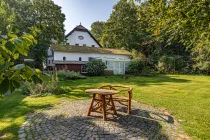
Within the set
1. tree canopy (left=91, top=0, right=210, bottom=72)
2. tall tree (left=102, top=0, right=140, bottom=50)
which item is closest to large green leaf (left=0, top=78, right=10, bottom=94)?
tree canopy (left=91, top=0, right=210, bottom=72)

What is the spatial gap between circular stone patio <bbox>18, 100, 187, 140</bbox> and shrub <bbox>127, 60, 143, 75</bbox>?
693 inches

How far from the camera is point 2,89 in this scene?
3.31 ft

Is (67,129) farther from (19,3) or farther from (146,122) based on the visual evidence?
(19,3)

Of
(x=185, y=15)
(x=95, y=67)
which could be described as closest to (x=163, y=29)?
(x=185, y=15)

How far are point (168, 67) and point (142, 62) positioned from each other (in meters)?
4.34

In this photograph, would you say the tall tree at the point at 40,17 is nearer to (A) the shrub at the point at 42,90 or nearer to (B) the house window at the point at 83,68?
(B) the house window at the point at 83,68

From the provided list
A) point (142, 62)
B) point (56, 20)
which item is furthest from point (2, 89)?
point (56, 20)

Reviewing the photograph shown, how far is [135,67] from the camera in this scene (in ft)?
76.1

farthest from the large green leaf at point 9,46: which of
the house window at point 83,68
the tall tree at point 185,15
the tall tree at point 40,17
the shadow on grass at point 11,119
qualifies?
the tall tree at point 40,17

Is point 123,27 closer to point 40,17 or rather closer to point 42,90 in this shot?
point 40,17

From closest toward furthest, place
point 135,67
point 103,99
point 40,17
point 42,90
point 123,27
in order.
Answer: point 103,99 → point 42,90 → point 135,67 → point 40,17 → point 123,27

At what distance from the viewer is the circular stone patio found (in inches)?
150

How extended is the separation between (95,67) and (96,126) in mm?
16174

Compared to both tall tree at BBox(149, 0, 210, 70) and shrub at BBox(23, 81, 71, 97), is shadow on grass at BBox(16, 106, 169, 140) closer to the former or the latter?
tall tree at BBox(149, 0, 210, 70)
